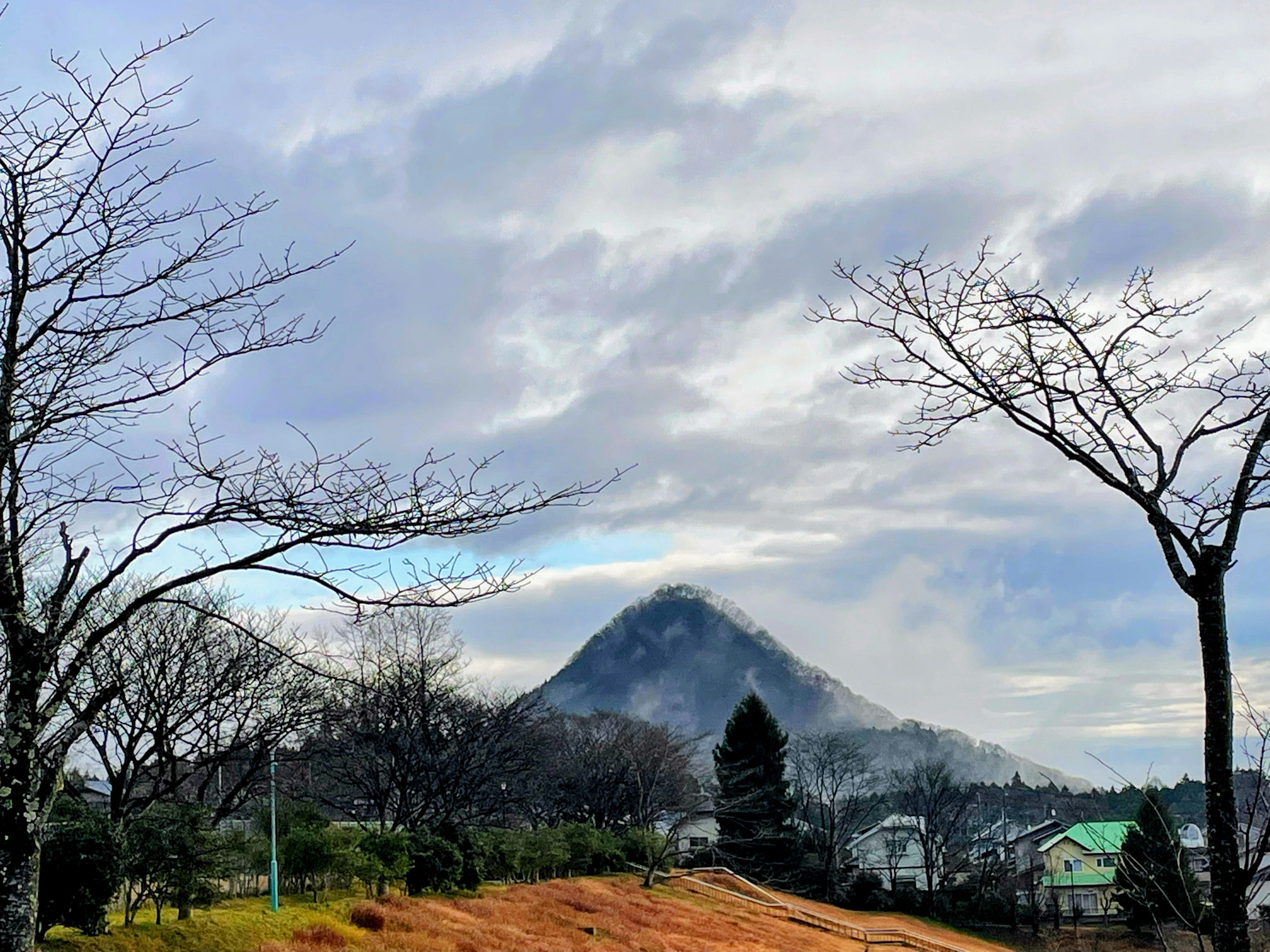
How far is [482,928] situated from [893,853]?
42.9 m

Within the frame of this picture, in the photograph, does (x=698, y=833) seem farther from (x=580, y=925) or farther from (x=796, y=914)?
A: (x=580, y=925)

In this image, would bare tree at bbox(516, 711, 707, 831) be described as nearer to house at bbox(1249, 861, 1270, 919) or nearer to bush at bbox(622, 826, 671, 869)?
bush at bbox(622, 826, 671, 869)

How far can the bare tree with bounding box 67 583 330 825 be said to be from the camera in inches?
758

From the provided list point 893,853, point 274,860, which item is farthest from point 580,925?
point 893,853

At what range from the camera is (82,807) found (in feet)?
52.4

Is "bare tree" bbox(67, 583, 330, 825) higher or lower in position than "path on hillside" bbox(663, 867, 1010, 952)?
higher

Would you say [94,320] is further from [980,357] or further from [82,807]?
[82,807]

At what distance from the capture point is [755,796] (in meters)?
48.7

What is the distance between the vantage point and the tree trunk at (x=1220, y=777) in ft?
11.5

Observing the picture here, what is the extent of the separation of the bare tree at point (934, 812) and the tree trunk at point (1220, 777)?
52731mm

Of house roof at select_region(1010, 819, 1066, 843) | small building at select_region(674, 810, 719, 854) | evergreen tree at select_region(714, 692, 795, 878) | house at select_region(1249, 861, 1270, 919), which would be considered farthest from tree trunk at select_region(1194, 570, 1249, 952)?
house roof at select_region(1010, 819, 1066, 843)

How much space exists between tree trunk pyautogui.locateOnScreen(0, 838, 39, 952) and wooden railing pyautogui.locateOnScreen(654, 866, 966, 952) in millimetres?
33998

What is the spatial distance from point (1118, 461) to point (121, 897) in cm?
1673

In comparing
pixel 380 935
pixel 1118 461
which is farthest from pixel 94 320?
pixel 380 935
